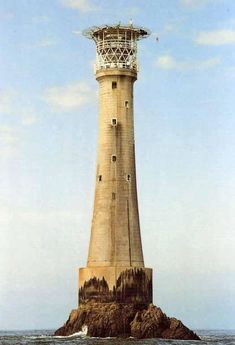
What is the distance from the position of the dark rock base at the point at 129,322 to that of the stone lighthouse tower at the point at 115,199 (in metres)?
0.91

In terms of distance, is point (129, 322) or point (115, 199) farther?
point (115, 199)

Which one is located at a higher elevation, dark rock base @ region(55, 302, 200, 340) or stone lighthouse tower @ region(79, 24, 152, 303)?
stone lighthouse tower @ region(79, 24, 152, 303)

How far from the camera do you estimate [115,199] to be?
7038cm

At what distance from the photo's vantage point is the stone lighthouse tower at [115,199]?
68.9 m

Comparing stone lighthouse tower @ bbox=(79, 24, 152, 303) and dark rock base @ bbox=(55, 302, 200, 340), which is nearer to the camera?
dark rock base @ bbox=(55, 302, 200, 340)

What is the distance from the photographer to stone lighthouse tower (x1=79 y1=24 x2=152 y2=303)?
68875 mm

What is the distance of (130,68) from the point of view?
2872 inches

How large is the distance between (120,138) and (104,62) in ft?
19.5

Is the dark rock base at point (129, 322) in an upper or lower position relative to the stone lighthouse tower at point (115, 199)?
lower

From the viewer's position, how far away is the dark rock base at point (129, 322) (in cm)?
6706

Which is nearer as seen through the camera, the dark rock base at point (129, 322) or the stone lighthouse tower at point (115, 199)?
the dark rock base at point (129, 322)

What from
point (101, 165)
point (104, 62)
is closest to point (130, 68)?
point (104, 62)

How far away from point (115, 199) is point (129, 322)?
8520 mm

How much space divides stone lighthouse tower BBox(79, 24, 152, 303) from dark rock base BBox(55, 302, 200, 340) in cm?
91
